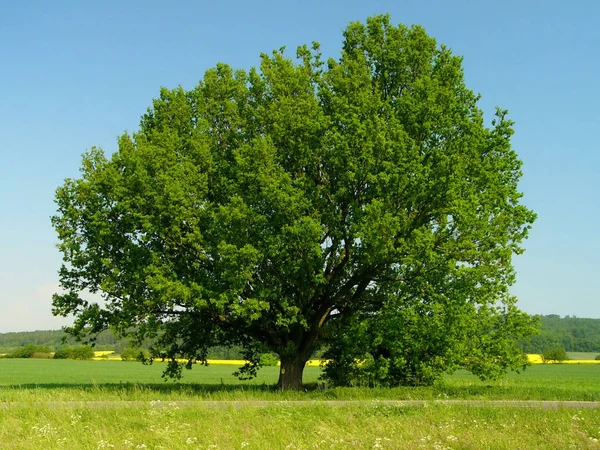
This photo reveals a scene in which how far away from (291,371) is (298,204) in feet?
30.0

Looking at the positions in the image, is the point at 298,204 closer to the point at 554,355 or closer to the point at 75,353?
the point at 554,355

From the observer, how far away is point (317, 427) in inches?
615

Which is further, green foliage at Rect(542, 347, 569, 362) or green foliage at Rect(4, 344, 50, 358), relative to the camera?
green foliage at Rect(4, 344, 50, 358)

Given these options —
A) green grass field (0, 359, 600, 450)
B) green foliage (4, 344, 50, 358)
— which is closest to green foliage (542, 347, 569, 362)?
green grass field (0, 359, 600, 450)

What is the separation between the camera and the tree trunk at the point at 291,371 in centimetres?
2977

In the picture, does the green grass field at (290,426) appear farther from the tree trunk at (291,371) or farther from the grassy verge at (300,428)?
the tree trunk at (291,371)

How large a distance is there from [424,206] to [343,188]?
388cm

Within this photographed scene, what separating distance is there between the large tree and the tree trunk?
0.24 ft

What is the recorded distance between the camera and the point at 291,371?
30.0m

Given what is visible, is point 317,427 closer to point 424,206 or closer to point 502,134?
point 424,206

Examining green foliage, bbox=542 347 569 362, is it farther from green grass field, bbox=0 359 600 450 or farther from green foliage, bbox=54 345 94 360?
green grass field, bbox=0 359 600 450

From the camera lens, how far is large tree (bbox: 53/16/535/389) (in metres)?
26.1

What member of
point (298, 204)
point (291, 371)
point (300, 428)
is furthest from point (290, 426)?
point (291, 371)

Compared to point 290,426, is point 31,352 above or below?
below
